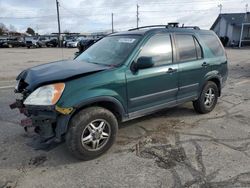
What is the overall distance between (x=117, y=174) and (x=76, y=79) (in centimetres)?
136

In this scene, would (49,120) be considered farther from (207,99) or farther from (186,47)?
(207,99)

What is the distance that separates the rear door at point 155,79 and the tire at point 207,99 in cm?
92

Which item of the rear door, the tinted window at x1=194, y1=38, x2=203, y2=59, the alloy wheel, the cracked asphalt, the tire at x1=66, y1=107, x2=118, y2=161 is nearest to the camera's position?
the cracked asphalt

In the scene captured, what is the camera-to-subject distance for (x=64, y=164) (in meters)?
3.50

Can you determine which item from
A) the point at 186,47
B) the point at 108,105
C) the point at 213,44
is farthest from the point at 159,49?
the point at 213,44

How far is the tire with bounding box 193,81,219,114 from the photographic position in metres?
5.32

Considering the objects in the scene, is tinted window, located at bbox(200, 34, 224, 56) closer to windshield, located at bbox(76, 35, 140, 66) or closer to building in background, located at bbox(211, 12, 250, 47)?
windshield, located at bbox(76, 35, 140, 66)

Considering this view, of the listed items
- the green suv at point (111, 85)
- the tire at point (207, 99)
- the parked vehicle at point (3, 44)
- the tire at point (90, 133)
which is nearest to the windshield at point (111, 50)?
the green suv at point (111, 85)

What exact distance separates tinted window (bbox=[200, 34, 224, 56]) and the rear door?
1.22 meters

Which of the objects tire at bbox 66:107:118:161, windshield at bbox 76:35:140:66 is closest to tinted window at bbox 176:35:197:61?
windshield at bbox 76:35:140:66

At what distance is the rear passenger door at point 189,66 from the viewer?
15.4ft

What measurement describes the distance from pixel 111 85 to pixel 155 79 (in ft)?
3.02

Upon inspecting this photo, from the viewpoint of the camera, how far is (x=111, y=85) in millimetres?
3639

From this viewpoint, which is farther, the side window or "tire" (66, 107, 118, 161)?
the side window
